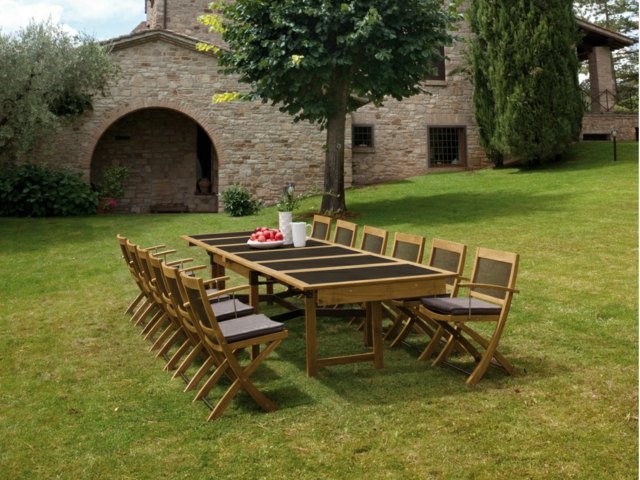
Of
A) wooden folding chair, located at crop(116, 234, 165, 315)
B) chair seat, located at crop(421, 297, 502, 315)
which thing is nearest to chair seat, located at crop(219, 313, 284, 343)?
chair seat, located at crop(421, 297, 502, 315)

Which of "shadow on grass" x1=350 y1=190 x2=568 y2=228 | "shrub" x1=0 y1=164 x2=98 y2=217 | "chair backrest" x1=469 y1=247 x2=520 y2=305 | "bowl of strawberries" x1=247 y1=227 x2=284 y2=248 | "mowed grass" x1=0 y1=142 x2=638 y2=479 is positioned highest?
"shrub" x1=0 y1=164 x2=98 y2=217

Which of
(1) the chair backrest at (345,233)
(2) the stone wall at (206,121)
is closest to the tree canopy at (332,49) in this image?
(2) the stone wall at (206,121)

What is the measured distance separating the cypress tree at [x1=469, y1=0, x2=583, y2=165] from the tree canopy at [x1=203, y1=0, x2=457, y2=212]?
5244 millimetres

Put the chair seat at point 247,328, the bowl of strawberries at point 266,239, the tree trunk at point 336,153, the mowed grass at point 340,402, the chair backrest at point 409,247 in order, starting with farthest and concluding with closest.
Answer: the tree trunk at point 336,153 < the bowl of strawberries at point 266,239 < the chair backrest at point 409,247 < the chair seat at point 247,328 < the mowed grass at point 340,402

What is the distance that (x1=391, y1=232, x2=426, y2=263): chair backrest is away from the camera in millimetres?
5609

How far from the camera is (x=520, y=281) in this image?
24.1 feet

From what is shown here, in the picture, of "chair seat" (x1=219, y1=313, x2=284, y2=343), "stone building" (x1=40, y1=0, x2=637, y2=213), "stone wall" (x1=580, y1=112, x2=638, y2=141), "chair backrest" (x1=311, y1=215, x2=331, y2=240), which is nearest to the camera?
"chair seat" (x1=219, y1=313, x2=284, y2=343)

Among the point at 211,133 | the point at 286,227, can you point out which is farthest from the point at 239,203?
Answer: the point at 286,227

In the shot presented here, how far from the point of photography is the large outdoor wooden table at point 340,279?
14.1ft

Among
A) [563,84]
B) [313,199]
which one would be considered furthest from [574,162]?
[313,199]

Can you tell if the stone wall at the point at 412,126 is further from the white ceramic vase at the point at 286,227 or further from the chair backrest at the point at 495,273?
the chair backrest at the point at 495,273

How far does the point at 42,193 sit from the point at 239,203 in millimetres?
4671

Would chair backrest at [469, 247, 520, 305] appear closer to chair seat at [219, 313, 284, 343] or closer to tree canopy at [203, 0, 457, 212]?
chair seat at [219, 313, 284, 343]

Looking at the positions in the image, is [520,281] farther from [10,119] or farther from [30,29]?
[30,29]
